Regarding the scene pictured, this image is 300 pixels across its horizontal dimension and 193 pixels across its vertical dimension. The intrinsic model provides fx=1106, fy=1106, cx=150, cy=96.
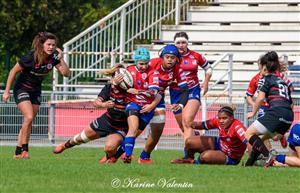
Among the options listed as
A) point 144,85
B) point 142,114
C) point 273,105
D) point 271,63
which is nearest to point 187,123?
point 142,114

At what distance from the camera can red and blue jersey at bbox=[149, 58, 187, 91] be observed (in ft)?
55.7

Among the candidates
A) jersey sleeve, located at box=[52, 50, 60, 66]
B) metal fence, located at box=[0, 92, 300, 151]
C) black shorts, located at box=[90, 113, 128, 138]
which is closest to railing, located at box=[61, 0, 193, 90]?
metal fence, located at box=[0, 92, 300, 151]

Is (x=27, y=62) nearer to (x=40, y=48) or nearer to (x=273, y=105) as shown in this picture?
(x=40, y=48)

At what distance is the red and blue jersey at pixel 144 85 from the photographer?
16.3 metres

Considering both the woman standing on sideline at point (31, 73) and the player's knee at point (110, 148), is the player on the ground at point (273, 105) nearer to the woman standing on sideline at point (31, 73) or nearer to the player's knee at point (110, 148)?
the player's knee at point (110, 148)

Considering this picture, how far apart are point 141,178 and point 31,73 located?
15.0 feet

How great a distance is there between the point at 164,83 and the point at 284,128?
90.3 inches

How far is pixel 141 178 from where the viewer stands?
1306 cm

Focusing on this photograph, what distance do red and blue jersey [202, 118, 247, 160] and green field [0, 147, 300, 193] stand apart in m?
0.99

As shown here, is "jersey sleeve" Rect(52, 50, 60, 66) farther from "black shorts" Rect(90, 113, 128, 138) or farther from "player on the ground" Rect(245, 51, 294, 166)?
"player on the ground" Rect(245, 51, 294, 166)

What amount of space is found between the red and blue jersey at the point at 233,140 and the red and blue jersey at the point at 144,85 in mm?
1059

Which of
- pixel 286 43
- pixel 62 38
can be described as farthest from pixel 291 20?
pixel 62 38

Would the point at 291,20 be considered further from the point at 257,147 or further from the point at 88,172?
the point at 88,172

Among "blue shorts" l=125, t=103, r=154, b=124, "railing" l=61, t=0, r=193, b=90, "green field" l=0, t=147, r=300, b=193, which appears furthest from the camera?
"railing" l=61, t=0, r=193, b=90
